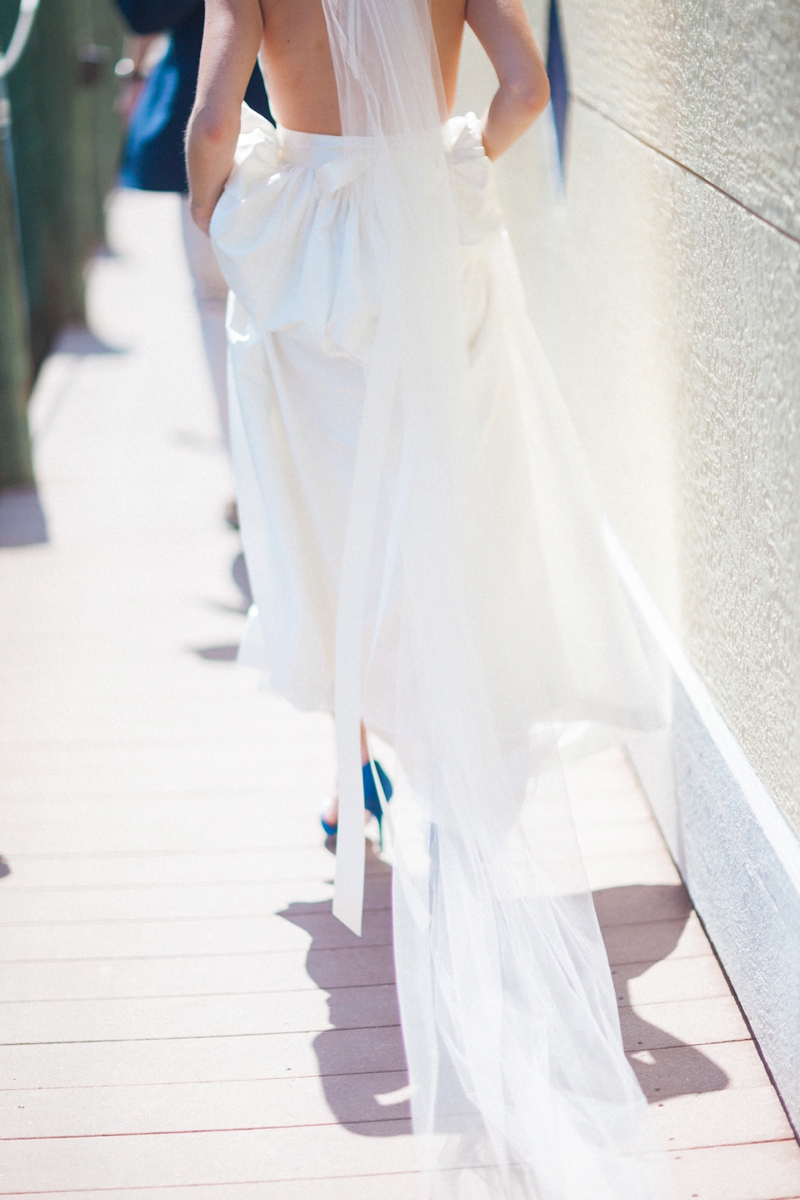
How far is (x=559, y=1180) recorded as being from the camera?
62.4 inches

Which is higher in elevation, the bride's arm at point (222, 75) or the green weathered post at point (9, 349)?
the bride's arm at point (222, 75)

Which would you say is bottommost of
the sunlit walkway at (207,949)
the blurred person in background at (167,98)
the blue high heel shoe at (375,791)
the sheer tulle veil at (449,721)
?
the sunlit walkway at (207,949)

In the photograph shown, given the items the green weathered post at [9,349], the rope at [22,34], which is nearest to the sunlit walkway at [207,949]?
the green weathered post at [9,349]

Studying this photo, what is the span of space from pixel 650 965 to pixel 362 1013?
0.49 metres

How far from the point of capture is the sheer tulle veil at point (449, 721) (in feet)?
5.60

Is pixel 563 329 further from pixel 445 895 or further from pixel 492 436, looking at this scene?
pixel 445 895

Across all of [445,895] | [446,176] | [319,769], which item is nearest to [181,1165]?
[445,895]

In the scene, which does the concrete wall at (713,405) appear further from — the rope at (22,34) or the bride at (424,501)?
the rope at (22,34)

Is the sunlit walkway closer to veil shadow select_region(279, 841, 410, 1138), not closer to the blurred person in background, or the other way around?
veil shadow select_region(279, 841, 410, 1138)

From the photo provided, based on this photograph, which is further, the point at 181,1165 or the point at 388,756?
the point at 388,756

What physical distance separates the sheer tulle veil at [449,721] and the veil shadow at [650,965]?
0.12m

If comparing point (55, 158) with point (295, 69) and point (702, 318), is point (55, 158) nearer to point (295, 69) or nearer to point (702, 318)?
point (295, 69)

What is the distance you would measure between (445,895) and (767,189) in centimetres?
110

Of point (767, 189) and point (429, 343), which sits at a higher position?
point (767, 189)
